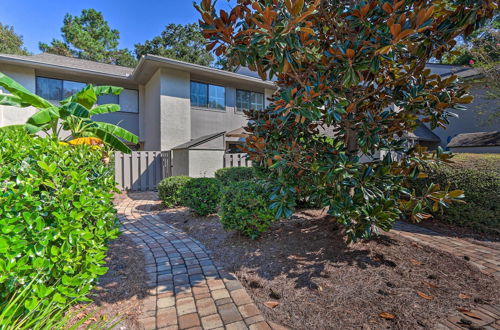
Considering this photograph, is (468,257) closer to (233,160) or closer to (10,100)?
(233,160)

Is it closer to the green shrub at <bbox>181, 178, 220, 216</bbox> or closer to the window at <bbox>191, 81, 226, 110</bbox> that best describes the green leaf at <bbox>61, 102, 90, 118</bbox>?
the green shrub at <bbox>181, 178, 220, 216</bbox>

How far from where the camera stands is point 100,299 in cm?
267

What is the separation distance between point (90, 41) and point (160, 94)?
23.3m

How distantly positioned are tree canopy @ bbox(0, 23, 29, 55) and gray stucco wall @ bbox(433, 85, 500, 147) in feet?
123

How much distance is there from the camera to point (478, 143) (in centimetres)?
1045

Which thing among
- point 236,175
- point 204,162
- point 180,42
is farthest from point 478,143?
point 180,42

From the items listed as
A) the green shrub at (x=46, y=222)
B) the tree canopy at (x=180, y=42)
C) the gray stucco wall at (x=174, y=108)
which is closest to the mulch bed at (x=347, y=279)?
the green shrub at (x=46, y=222)

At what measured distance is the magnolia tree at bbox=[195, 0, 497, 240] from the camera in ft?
8.41

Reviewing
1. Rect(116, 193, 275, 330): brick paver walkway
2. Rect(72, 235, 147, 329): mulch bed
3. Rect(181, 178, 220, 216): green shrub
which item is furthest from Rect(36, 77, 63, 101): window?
Rect(72, 235, 147, 329): mulch bed

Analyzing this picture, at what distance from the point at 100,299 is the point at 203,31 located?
3.23m

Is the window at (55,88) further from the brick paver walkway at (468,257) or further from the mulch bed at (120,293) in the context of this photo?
the brick paver walkway at (468,257)

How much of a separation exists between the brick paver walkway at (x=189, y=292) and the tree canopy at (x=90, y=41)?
3142 centimetres

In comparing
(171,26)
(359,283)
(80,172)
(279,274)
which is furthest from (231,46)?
(171,26)

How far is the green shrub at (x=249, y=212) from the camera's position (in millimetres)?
4074
